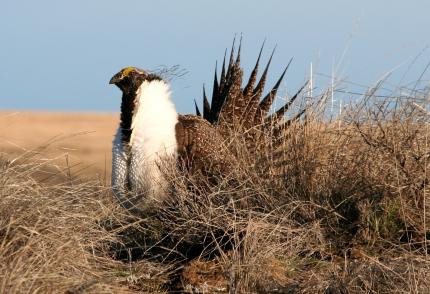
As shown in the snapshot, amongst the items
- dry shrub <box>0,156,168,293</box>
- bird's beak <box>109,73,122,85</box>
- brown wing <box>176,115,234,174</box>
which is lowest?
dry shrub <box>0,156,168,293</box>

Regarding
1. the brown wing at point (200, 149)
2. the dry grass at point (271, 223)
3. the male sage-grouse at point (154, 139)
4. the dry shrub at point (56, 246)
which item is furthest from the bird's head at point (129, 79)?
the dry shrub at point (56, 246)

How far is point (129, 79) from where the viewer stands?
462 centimetres

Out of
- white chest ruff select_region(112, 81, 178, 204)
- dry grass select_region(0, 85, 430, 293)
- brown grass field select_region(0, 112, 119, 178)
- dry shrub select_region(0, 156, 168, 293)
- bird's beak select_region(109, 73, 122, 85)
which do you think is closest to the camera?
dry shrub select_region(0, 156, 168, 293)

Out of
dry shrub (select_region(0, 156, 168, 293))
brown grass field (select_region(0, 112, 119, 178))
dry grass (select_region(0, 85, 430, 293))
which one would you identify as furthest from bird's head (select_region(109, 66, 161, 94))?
brown grass field (select_region(0, 112, 119, 178))

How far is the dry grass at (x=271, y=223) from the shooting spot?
141 inches

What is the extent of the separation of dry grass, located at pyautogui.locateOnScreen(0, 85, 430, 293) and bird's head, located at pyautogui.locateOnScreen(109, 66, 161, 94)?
0.49 metres

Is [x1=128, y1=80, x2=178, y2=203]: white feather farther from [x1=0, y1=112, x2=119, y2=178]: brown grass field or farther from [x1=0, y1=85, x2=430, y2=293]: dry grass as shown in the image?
[x1=0, y1=112, x2=119, y2=178]: brown grass field

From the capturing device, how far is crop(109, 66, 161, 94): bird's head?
4.61m

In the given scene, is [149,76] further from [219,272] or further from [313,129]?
[219,272]

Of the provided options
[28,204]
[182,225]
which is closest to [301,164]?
[182,225]

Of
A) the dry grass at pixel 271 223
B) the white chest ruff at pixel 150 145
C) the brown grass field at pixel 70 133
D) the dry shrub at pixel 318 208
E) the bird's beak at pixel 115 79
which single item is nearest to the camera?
the dry grass at pixel 271 223

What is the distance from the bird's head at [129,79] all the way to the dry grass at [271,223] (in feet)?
1.60

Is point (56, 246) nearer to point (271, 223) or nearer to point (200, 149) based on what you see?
point (271, 223)

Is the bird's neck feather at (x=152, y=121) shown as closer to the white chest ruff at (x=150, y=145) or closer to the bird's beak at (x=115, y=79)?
the white chest ruff at (x=150, y=145)
